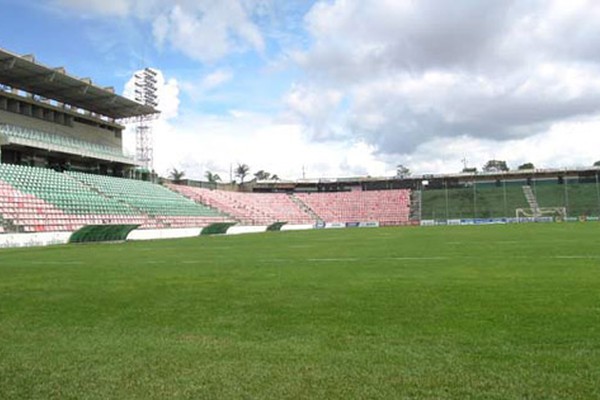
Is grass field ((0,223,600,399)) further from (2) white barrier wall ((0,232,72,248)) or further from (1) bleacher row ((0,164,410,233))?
(1) bleacher row ((0,164,410,233))

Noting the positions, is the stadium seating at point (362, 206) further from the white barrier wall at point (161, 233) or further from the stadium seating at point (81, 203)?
the white barrier wall at point (161, 233)

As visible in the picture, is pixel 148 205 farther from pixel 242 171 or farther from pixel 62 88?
pixel 242 171

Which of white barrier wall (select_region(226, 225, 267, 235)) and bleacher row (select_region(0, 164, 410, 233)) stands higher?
bleacher row (select_region(0, 164, 410, 233))

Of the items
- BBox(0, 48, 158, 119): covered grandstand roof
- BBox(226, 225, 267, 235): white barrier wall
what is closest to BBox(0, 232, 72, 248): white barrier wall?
BBox(0, 48, 158, 119): covered grandstand roof

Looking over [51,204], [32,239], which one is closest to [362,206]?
[51,204]

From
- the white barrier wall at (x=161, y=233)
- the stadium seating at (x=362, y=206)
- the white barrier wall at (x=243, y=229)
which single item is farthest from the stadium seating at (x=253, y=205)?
the white barrier wall at (x=161, y=233)

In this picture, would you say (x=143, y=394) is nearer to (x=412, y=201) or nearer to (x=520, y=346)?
(x=520, y=346)

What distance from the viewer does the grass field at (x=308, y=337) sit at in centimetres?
496

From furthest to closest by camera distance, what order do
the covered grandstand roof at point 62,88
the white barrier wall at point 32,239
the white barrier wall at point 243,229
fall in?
the white barrier wall at point 243,229 < the covered grandstand roof at point 62,88 < the white barrier wall at point 32,239

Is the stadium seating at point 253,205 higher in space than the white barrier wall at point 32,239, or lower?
higher

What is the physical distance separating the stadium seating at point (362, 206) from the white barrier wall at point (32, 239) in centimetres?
5563

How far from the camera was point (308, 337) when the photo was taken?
6.74 meters

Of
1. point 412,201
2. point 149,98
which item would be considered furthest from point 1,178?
point 412,201

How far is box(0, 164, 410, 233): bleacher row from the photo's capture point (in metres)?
39.8
